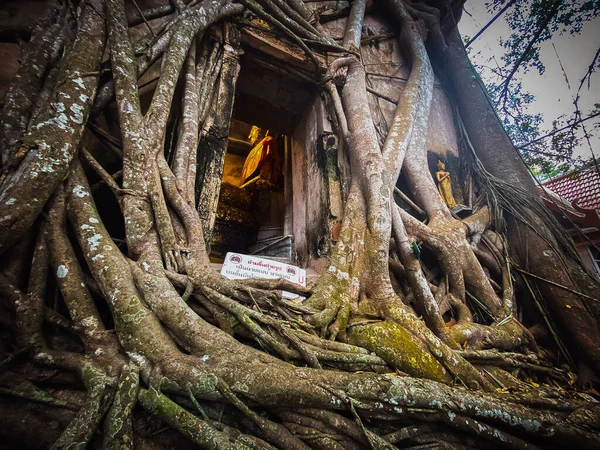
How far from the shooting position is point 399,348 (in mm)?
1680

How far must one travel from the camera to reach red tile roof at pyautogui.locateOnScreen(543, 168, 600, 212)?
24.5 feet

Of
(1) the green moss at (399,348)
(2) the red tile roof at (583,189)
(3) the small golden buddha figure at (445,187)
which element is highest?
(2) the red tile roof at (583,189)

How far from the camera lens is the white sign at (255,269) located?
203 cm

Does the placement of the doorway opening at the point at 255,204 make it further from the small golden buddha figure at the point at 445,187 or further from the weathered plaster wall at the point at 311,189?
the small golden buddha figure at the point at 445,187

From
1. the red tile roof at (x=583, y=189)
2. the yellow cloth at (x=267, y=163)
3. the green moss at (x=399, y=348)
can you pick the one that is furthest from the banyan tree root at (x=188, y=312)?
the red tile roof at (x=583, y=189)

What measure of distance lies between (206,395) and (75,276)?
0.97 meters

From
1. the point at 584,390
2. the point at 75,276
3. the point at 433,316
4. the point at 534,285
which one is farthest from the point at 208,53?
the point at 584,390

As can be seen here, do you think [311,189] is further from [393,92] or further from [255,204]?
[255,204]

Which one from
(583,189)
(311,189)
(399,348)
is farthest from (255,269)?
(583,189)

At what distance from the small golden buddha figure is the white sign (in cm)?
248

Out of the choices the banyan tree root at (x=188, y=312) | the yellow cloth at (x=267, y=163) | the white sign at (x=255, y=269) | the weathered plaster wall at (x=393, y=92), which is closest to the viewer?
the banyan tree root at (x=188, y=312)

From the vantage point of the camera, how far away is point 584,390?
211 centimetres

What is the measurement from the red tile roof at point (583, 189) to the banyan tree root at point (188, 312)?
7.63m

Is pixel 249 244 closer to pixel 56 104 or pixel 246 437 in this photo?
pixel 56 104
